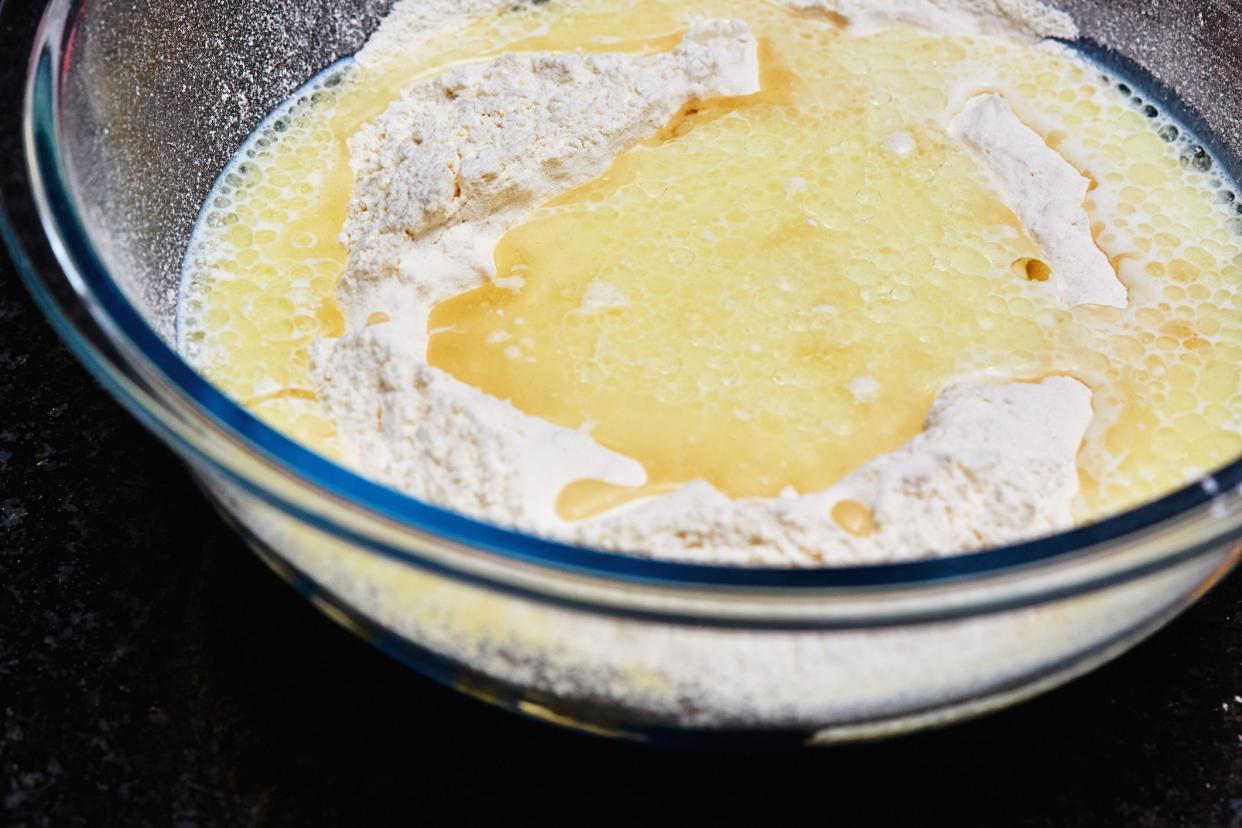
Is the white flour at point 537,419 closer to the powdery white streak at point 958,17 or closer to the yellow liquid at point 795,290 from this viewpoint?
the yellow liquid at point 795,290

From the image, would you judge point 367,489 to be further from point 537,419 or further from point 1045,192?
point 1045,192

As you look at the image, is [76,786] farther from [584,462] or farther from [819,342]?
[819,342]

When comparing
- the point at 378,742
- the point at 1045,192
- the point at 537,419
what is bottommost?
the point at 378,742

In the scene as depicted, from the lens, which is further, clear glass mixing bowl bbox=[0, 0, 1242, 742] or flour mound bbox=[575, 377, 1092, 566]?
flour mound bbox=[575, 377, 1092, 566]

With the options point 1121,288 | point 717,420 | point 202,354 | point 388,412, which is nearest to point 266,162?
point 202,354

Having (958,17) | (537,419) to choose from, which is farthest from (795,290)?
(958,17)

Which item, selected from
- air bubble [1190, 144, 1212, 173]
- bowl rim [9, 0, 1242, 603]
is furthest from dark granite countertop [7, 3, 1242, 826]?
air bubble [1190, 144, 1212, 173]

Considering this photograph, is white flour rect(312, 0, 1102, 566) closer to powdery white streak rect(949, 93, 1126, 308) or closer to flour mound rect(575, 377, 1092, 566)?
flour mound rect(575, 377, 1092, 566)
